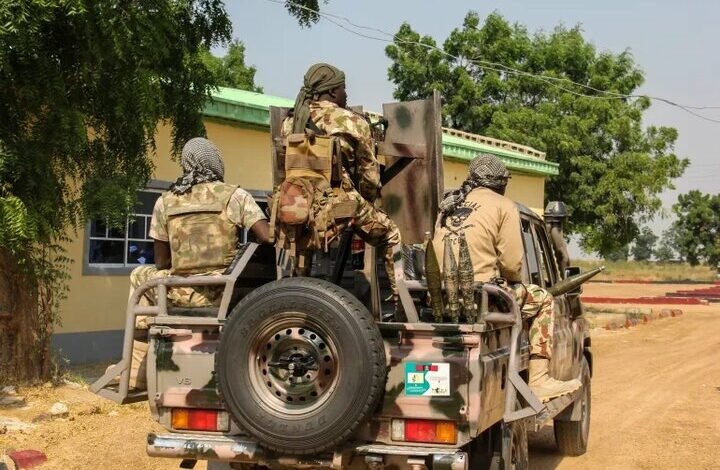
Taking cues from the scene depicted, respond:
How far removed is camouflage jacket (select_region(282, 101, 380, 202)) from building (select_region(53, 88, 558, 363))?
5.05 meters

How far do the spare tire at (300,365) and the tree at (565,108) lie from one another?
58.5ft

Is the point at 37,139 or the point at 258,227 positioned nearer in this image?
the point at 258,227

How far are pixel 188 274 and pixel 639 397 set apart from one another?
7.08m

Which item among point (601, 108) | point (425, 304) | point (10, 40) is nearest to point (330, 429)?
point (425, 304)

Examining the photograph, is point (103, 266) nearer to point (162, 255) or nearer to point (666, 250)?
point (162, 255)

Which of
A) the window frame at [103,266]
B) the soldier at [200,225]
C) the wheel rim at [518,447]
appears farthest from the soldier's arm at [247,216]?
the window frame at [103,266]

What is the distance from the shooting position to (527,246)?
286 inches

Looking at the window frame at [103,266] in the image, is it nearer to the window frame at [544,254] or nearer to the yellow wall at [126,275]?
the yellow wall at [126,275]

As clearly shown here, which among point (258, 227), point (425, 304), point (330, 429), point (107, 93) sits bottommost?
point (330, 429)

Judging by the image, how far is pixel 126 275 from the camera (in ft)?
42.1

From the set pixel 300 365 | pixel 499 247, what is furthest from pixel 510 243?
pixel 300 365

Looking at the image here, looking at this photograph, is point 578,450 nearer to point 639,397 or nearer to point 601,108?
point 639,397

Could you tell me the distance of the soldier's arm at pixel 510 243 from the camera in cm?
Answer: 619

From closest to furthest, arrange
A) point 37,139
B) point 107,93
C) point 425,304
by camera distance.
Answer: point 425,304
point 37,139
point 107,93
